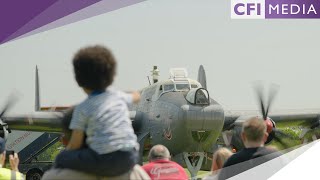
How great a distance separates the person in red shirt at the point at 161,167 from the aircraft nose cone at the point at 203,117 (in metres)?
14.4

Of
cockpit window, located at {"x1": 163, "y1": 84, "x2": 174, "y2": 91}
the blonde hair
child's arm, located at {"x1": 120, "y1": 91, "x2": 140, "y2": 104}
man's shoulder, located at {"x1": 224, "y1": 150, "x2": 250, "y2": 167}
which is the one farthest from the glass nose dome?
child's arm, located at {"x1": 120, "y1": 91, "x2": 140, "y2": 104}

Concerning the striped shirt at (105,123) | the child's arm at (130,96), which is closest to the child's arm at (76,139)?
the striped shirt at (105,123)

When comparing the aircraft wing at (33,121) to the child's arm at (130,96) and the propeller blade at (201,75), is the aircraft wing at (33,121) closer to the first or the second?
the propeller blade at (201,75)

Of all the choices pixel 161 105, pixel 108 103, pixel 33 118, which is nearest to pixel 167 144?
pixel 161 105

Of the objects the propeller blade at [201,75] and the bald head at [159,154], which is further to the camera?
the propeller blade at [201,75]

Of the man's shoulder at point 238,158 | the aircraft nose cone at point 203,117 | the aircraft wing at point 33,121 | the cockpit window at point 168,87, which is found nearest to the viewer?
the man's shoulder at point 238,158

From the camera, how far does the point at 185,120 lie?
20609 millimetres

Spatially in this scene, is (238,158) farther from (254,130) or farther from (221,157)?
(221,157)

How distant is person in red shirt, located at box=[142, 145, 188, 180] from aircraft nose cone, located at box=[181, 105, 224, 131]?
14.4 metres

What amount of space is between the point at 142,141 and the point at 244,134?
19392 millimetres

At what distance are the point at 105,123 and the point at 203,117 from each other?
56.0 ft

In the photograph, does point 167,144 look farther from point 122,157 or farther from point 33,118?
point 122,157

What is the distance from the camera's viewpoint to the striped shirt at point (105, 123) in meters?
3.26

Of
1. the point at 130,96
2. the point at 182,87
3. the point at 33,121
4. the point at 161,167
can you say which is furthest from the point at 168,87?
the point at 130,96
